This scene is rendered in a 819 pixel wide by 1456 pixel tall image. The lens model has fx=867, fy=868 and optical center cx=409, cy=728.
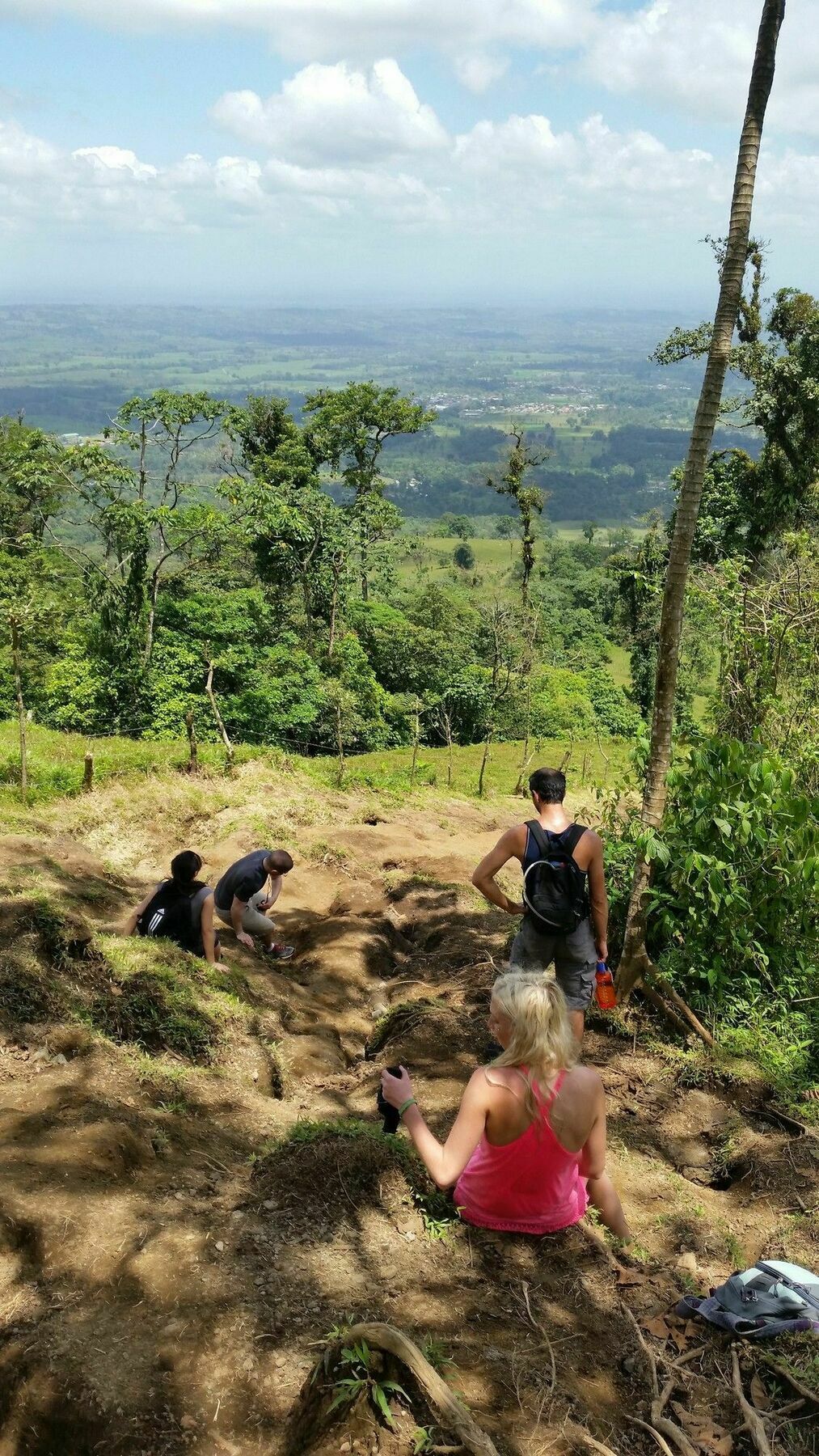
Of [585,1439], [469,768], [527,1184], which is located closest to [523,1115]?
[527,1184]

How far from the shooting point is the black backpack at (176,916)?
6520mm

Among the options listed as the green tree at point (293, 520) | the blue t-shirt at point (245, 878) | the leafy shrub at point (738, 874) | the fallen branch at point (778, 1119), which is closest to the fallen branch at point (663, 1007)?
the leafy shrub at point (738, 874)

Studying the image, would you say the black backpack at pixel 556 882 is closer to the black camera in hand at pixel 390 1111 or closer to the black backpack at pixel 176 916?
the black camera in hand at pixel 390 1111

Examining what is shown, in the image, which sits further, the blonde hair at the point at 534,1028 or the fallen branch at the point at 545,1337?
the blonde hair at the point at 534,1028

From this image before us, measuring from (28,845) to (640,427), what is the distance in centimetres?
20432

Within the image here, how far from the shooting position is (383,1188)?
12.7ft

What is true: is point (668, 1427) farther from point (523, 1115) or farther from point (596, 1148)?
point (523, 1115)

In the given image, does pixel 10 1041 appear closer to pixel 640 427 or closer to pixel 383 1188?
pixel 383 1188

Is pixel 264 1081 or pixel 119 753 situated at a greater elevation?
pixel 264 1081

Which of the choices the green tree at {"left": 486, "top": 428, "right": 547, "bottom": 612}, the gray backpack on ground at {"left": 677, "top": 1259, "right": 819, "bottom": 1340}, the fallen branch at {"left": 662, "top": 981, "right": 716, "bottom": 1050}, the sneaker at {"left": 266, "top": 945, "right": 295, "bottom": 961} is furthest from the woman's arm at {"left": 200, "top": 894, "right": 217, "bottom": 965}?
the green tree at {"left": 486, "top": 428, "right": 547, "bottom": 612}

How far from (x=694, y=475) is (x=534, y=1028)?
3.86 meters

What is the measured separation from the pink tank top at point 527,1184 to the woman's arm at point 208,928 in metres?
3.41

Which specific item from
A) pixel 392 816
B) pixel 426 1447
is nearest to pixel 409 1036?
pixel 426 1447

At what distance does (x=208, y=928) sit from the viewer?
653cm
